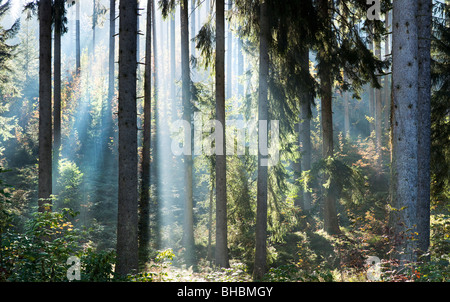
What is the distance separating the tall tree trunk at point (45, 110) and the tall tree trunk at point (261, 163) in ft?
20.9

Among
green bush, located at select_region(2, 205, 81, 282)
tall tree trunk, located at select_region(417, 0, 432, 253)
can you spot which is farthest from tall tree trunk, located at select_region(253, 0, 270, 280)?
green bush, located at select_region(2, 205, 81, 282)

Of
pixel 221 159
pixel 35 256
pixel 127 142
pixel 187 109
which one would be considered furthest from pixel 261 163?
pixel 35 256

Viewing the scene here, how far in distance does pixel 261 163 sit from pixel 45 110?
675 centimetres

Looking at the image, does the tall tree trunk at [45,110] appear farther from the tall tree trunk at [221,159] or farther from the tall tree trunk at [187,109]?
the tall tree trunk at [221,159]

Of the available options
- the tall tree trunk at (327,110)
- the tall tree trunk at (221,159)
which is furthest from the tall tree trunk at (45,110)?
the tall tree trunk at (327,110)

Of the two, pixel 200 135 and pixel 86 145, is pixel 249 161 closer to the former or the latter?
pixel 200 135

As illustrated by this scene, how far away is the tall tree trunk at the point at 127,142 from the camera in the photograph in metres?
7.23

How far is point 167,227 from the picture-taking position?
15758 millimetres

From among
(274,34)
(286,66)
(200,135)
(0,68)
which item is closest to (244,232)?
(200,135)

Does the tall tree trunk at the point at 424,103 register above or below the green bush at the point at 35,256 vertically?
above

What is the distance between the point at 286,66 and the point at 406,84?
171 inches

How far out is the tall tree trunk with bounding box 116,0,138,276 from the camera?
7230 millimetres

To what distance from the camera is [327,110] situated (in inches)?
478

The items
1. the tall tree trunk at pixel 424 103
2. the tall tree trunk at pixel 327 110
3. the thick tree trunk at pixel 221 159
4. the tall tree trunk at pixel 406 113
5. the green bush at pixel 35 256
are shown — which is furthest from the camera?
the tall tree trunk at pixel 327 110
